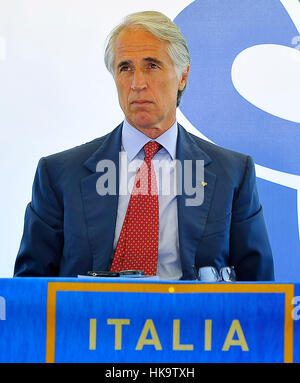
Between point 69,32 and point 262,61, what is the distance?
0.76 meters

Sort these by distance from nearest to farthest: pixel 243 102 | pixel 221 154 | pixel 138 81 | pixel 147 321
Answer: pixel 147 321
pixel 138 81
pixel 221 154
pixel 243 102

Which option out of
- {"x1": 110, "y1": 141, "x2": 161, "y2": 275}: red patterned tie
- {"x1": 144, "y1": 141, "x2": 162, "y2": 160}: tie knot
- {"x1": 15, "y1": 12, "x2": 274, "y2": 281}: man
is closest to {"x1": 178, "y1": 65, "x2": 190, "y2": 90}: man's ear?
{"x1": 15, "y1": 12, "x2": 274, "y2": 281}: man

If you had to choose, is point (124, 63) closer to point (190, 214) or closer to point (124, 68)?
point (124, 68)

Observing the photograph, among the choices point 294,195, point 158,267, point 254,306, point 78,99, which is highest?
point 78,99

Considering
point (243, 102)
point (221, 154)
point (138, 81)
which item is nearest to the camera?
point (138, 81)

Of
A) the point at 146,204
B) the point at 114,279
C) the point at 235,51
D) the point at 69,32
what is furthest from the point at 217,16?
the point at 114,279

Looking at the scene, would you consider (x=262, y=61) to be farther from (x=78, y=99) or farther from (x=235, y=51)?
(x=78, y=99)

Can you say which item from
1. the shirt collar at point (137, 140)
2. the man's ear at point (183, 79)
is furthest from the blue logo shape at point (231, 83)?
the shirt collar at point (137, 140)

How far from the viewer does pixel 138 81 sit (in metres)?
1.94

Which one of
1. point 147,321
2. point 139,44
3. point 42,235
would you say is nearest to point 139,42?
point 139,44

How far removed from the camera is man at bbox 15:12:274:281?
1.86 meters

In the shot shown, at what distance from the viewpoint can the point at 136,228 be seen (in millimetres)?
1856
